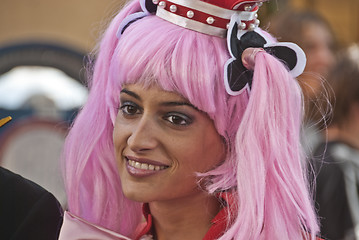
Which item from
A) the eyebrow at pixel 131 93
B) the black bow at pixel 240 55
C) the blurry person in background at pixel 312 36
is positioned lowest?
the eyebrow at pixel 131 93

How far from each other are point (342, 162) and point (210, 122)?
153 centimetres

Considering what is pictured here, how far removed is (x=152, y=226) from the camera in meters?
2.09

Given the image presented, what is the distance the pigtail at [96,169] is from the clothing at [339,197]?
4.02 feet

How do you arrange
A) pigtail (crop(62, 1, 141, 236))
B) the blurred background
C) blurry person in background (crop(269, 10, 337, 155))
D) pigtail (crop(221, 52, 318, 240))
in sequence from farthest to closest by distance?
blurry person in background (crop(269, 10, 337, 155)) < the blurred background < pigtail (crop(62, 1, 141, 236)) < pigtail (crop(221, 52, 318, 240))

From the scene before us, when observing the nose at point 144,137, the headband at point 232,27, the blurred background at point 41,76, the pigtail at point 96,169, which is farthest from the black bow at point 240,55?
the blurred background at point 41,76

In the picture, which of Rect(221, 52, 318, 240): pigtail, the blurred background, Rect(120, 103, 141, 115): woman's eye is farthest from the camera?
the blurred background

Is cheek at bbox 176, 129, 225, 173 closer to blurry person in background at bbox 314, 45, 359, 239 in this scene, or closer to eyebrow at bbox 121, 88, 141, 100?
eyebrow at bbox 121, 88, 141, 100

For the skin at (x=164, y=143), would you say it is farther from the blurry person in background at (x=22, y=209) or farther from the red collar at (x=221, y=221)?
the blurry person in background at (x=22, y=209)

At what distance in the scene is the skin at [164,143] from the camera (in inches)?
72.8

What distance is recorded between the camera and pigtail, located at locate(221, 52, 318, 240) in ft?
5.98

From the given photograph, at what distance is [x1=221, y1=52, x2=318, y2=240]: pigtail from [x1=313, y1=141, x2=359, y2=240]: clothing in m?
1.27

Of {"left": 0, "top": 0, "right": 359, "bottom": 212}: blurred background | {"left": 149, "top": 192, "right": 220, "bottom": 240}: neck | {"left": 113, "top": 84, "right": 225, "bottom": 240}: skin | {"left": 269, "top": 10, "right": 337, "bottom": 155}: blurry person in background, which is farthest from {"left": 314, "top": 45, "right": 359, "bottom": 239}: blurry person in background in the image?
{"left": 113, "top": 84, "right": 225, "bottom": 240}: skin

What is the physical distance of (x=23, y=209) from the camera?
1869 millimetres

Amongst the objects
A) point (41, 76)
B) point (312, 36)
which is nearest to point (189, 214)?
point (41, 76)
